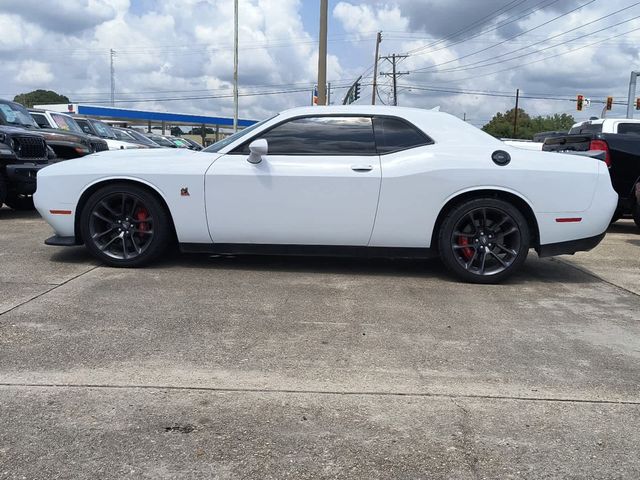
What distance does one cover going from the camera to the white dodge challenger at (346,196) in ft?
16.8

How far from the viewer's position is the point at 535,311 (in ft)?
14.8

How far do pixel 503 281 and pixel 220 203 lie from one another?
272cm

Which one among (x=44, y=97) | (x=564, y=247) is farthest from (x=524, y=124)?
(x=564, y=247)

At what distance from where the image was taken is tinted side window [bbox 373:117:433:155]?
5266mm

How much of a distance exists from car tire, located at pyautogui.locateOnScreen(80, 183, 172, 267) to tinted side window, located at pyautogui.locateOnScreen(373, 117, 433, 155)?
2.11 meters

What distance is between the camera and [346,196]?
16.8 ft

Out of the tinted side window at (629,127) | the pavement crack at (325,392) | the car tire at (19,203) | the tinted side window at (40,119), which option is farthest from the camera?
the tinted side window at (40,119)

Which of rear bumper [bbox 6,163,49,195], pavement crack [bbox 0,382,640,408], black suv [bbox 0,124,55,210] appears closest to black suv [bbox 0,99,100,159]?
black suv [bbox 0,124,55,210]

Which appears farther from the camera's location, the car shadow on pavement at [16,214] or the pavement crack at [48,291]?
the car shadow on pavement at [16,214]

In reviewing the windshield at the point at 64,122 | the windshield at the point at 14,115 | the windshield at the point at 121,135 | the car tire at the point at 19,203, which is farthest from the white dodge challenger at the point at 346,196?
the windshield at the point at 121,135

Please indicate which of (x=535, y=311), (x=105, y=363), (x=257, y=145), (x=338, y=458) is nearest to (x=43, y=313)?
(x=105, y=363)

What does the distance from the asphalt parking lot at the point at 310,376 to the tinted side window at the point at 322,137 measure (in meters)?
1.18

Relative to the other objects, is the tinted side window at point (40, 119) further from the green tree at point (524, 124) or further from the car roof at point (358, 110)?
the green tree at point (524, 124)

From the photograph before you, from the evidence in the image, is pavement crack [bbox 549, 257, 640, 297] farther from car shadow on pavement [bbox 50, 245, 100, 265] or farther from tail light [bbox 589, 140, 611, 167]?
car shadow on pavement [bbox 50, 245, 100, 265]
